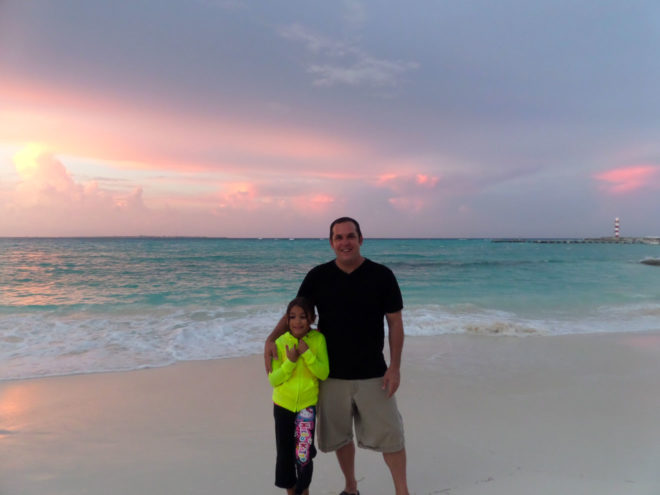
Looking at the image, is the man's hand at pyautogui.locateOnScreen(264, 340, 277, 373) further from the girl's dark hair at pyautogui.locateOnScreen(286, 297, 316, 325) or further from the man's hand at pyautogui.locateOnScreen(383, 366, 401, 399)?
the man's hand at pyautogui.locateOnScreen(383, 366, 401, 399)

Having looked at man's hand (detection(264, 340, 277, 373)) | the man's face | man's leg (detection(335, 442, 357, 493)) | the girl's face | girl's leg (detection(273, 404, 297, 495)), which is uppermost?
the man's face

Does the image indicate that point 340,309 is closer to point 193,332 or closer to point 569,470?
point 569,470

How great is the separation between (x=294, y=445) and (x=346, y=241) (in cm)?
141

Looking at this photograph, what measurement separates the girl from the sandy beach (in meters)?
0.67

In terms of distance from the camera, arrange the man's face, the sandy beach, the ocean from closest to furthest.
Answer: the man's face < the sandy beach < the ocean

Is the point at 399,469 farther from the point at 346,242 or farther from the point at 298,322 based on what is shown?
the point at 346,242

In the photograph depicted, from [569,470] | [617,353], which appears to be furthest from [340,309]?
[617,353]

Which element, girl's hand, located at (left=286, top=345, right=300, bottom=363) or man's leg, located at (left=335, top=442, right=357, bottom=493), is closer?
girl's hand, located at (left=286, top=345, right=300, bottom=363)

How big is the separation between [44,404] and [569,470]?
5641mm

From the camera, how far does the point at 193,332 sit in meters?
8.96

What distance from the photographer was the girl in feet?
8.54

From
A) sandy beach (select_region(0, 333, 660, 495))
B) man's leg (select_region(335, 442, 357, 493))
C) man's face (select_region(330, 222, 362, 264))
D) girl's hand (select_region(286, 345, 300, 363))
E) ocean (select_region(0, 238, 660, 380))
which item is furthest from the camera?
ocean (select_region(0, 238, 660, 380))

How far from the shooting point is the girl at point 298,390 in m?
2.60

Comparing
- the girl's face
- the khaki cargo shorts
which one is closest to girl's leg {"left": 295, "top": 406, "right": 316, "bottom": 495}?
the khaki cargo shorts
